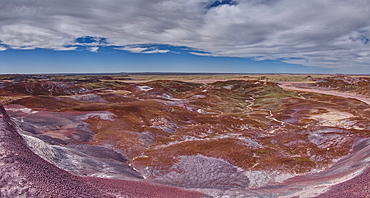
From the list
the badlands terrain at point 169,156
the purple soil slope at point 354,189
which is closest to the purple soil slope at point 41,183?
the badlands terrain at point 169,156

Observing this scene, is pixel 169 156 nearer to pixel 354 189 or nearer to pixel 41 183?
pixel 41 183

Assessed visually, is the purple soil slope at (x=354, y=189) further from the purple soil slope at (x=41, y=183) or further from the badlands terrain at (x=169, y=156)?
the purple soil slope at (x=41, y=183)

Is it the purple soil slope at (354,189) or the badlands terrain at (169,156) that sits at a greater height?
the purple soil slope at (354,189)

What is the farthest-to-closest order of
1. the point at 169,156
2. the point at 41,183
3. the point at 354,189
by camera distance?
the point at 169,156 → the point at 354,189 → the point at 41,183

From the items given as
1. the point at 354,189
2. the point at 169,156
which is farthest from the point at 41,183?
the point at 354,189

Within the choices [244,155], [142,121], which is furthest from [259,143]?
[142,121]

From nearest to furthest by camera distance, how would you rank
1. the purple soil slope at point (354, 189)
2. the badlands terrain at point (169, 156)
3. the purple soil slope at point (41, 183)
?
the purple soil slope at point (41, 183), the purple soil slope at point (354, 189), the badlands terrain at point (169, 156)

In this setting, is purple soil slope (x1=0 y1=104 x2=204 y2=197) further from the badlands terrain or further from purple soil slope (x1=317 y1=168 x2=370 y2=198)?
purple soil slope (x1=317 y1=168 x2=370 y2=198)

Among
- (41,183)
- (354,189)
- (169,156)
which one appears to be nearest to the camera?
(41,183)
